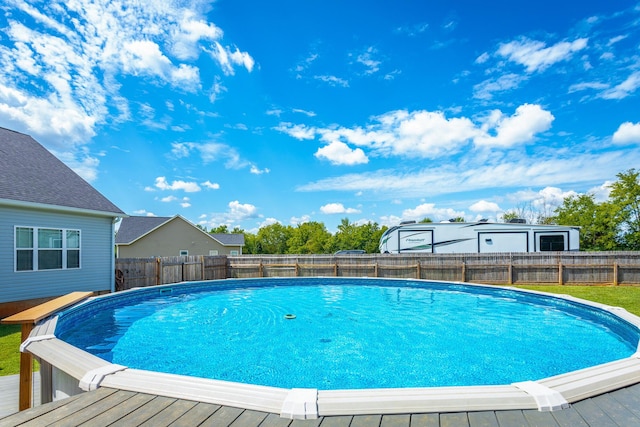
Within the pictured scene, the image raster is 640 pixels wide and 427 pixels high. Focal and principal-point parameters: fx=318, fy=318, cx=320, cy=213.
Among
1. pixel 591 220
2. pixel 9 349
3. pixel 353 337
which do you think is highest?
pixel 591 220

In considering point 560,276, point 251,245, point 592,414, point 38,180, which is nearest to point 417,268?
point 560,276

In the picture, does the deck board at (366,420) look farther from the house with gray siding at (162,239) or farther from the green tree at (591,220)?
the house with gray siding at (162,239)

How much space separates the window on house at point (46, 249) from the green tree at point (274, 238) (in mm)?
40350

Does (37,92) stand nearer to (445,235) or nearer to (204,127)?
(204,127)

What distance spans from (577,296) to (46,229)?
16.5 m

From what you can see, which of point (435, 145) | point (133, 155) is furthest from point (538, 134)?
point (133, 155)

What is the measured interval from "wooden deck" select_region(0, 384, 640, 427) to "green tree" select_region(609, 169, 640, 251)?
79.4ft

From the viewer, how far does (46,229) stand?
9281mm

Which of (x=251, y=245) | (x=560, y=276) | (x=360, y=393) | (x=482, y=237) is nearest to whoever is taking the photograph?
Answer: (x=360, y=393)

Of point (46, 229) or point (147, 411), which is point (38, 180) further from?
point (147, 411)

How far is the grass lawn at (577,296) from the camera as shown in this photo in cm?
522

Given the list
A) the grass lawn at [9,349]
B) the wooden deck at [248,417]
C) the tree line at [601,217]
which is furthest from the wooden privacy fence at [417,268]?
the wooden deck at [248,417]

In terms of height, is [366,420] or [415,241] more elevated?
[415,241]

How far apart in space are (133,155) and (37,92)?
507cm
